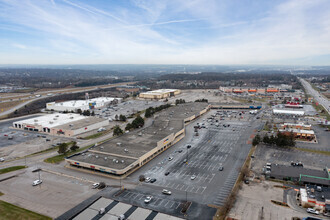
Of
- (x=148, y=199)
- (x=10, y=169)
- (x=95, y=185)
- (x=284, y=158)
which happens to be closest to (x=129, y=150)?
(x=95, y=185)

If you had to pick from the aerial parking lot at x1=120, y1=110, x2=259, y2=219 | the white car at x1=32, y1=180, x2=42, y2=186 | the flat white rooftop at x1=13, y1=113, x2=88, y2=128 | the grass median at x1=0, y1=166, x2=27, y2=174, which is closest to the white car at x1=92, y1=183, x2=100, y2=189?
→ the aerial parking lot at x1=120, y1=110, x2=259, y2=219

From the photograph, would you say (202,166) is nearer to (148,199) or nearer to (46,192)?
(148,199)

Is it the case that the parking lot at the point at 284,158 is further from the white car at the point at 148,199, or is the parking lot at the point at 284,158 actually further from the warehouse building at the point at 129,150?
the white car at the point at 148,199

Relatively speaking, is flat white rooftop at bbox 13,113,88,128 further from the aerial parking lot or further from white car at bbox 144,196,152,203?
white car at bbox 144,196,152,203

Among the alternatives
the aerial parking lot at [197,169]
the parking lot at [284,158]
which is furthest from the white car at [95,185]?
the parking lot at [284,158]

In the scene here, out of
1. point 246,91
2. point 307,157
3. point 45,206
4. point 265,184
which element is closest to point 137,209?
point 45,206

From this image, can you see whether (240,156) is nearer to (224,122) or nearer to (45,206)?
(224,122)
